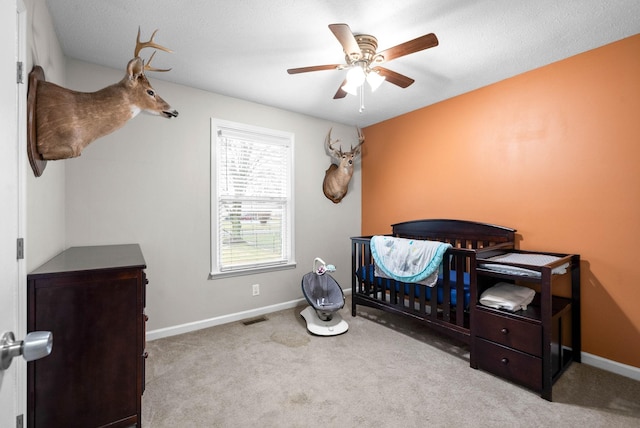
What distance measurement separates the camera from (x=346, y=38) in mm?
1729

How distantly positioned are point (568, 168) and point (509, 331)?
1.42 metres

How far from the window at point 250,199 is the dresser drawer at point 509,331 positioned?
2.09 meters

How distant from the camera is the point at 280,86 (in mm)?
2869

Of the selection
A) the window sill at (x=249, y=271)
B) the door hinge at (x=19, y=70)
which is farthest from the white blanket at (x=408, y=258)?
the door hinge at (x=19, y=70)

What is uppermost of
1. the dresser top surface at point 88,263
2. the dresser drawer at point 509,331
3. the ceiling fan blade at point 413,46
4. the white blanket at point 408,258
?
the ceiling fan blade at point 413,46

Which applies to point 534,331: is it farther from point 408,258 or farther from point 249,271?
point 249,271

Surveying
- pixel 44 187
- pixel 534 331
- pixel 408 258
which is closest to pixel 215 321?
pixel 44 187

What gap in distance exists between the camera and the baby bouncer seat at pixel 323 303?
9.27 ft

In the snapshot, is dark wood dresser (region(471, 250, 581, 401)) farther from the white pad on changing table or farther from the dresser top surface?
the dresser top surface

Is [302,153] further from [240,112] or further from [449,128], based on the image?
[449,128]

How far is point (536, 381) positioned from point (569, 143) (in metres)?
1.83

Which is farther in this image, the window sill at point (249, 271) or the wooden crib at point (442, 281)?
the window sill at point (249, 271)

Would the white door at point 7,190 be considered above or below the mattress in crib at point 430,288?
above

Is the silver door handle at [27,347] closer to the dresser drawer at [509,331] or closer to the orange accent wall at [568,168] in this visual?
the dresser drawer at [509,331]
